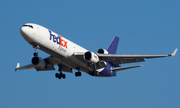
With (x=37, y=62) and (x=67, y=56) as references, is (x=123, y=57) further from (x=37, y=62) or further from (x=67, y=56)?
(x=37, y=62)

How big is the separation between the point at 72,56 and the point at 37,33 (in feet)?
18.8

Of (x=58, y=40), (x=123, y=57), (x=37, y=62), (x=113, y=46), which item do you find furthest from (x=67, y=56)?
(x=113, y=46)

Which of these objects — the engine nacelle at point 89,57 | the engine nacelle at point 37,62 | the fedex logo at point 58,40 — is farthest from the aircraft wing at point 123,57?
the engine nacelle at point 37,62

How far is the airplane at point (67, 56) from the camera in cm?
3234

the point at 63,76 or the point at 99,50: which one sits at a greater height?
the point at 99,50

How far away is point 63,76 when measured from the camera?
138 ft

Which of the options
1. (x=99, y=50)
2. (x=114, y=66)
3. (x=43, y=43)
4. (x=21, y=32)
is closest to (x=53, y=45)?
(x=43, y=43)

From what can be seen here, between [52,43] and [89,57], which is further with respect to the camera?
[89,57]

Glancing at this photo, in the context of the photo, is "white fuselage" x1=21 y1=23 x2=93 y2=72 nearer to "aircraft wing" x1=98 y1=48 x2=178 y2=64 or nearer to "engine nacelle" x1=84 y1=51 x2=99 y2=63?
"engine nacelle" x1=84 y1=51 x2=99 y2=63

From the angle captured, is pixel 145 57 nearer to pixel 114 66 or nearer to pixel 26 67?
pixel 114 66

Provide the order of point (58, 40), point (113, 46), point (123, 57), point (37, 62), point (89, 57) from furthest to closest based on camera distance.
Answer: point (113, 46)
point (37, 62)
point (123, 57)
point (89, 57)
point (58, 40)

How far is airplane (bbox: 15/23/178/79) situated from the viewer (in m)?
32.3

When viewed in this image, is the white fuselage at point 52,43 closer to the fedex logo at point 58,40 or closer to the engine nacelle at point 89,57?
the fedex logo at point 58,40

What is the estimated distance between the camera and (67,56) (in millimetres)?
35156
